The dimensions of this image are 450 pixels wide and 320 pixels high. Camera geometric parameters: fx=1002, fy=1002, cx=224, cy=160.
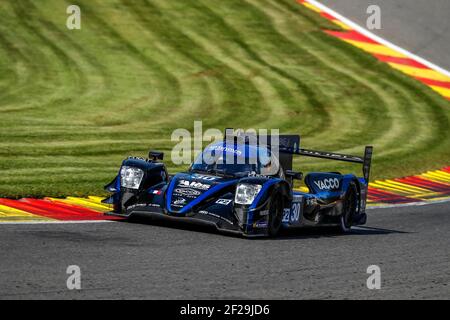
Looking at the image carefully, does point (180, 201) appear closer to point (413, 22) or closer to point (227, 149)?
point (227, 149)

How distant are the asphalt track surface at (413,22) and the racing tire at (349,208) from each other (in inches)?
671

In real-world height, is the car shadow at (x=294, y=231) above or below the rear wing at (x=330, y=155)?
below

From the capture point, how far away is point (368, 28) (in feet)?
104

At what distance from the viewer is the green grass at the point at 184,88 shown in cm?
2031

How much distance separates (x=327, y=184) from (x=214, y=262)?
13.0 feet

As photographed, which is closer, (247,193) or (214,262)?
(214,262)

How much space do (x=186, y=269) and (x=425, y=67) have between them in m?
21.9

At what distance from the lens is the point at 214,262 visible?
1002 cm

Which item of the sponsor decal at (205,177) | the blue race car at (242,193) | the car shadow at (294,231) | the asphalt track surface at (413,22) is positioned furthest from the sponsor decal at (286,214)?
the asphalt track surface at (413,22)

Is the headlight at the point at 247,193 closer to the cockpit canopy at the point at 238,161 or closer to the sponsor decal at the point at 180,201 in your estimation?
the sponsor decal at the point at 180,201

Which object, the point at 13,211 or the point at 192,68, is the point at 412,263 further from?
the point at 192,68

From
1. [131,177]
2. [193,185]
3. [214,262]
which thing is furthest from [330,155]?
[214,262]
